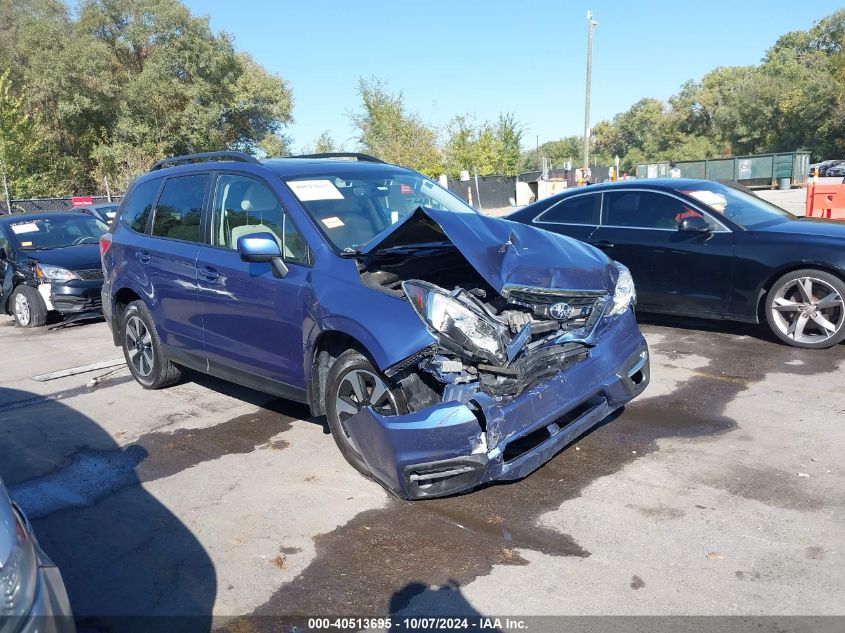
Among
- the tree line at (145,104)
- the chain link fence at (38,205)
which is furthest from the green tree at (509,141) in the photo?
the chain link fence at (38,205)

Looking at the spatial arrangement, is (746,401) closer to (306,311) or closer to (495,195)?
(306,311)

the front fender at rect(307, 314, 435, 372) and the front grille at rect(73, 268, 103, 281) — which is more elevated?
the front fender at rect(307, 314, 435, 372)

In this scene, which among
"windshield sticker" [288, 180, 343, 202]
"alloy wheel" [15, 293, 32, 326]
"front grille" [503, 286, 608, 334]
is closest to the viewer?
"front grille" [503, 286, 608, 334]

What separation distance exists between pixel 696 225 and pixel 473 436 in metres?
4.41

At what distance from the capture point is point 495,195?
35375mm

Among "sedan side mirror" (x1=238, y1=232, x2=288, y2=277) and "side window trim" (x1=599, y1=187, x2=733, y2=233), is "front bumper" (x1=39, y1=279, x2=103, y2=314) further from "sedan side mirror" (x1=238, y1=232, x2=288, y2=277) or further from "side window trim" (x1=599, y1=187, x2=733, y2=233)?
"side window trim" (x1=599, y1=187, x2=733, y2=233)

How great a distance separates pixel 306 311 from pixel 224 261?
3.48 ft

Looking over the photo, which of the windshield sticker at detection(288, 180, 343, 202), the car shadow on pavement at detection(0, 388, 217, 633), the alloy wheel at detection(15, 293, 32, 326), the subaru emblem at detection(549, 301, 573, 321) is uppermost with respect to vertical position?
the windshield sticker at detection(288, 180, 343, 202)

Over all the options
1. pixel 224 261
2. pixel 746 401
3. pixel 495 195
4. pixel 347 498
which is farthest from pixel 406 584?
pixel 495 195

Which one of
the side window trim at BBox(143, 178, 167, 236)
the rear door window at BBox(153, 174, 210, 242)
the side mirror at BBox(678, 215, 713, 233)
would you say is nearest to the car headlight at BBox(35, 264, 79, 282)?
the side window trim at BBox(143, 178, 167, 236)

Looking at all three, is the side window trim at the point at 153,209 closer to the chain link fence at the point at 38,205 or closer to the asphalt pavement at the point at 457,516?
the asphalt pavement at the point at 457,516

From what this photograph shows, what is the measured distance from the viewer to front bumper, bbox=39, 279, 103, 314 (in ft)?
31.4

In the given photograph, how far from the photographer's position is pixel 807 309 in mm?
6270

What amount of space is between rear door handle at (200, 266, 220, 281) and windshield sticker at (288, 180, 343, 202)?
34.8 inches
